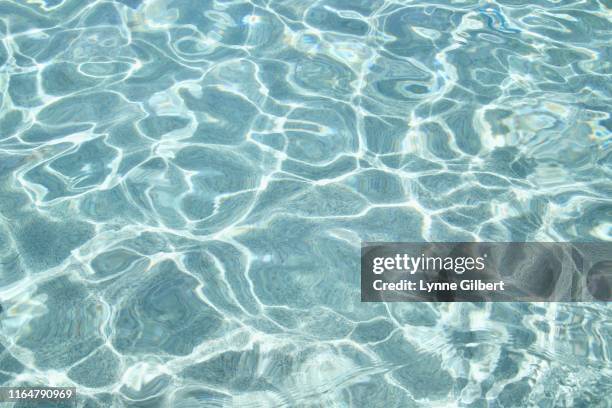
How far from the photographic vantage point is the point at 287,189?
3.61 meters

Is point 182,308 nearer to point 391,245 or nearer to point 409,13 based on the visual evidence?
point 391,245

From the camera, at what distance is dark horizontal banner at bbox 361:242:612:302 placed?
3.22 m

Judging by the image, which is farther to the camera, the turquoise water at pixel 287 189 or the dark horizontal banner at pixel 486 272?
the dark horizontal banner at pixel 486 272

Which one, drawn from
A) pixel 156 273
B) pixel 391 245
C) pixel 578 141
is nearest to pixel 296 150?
pixel 391 245

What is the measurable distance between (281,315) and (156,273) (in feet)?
2.05

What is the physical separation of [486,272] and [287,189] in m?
1.09

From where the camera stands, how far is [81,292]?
3.13m

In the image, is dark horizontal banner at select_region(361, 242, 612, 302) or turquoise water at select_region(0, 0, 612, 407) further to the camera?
dark horizontal banner at select_region(361, 242, 612, 302)

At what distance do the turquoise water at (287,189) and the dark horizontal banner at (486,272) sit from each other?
2.5 inches

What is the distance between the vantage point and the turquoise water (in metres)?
2.90

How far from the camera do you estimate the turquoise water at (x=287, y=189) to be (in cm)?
290

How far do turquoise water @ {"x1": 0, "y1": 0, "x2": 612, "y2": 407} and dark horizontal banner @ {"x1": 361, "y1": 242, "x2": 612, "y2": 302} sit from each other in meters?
0.06

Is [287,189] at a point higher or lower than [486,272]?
higher

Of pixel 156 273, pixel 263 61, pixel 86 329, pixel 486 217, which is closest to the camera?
pixel 86 329
